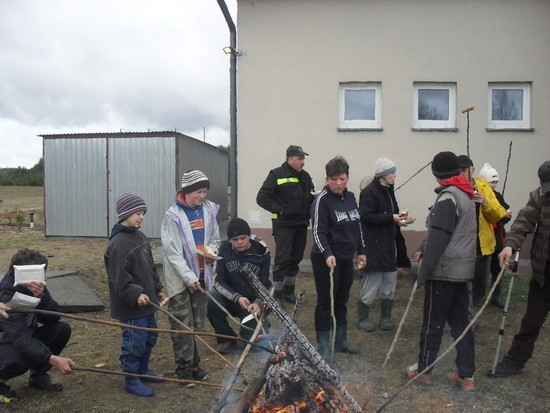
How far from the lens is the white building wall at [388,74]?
321 inches

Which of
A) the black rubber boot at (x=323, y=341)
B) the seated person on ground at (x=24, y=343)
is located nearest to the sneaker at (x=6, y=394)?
the seated person on ground at (x=24, y=343)

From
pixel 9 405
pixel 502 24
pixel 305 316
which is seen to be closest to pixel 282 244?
pixel 305 316

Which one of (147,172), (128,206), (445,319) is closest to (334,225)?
(445,319)

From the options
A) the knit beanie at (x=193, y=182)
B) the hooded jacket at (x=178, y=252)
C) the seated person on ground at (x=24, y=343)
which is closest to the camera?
the seated person on ground at (x=24, y=343)

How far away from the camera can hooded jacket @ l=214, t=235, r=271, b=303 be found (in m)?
4.79

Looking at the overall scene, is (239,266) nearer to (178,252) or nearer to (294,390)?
(178,252)

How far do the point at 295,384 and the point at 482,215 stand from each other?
307 centimetres

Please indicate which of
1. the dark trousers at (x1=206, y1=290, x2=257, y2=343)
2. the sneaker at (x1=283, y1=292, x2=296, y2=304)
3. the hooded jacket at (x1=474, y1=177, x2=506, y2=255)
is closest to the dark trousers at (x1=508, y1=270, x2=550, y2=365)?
the hooded jacket at (x1=474, y1=177, x2=506, y2=255)

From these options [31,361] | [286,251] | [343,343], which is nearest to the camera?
[31,361]

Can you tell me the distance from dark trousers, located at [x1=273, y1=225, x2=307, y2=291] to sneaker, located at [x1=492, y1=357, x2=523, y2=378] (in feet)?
9.57

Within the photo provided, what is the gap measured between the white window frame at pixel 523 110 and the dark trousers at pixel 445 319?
16.7ft

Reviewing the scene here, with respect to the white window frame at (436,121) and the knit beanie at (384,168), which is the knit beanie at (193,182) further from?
the white window frame at (436,121)

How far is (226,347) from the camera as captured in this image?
509cm

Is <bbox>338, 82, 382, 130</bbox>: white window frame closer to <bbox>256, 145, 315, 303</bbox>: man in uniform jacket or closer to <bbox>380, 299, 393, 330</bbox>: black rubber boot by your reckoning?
<bbox>256, 145, 315, 303</bbox>: man in uniform jacket
